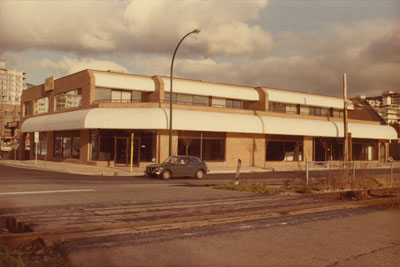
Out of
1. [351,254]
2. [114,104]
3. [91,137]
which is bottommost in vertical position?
[351,254]

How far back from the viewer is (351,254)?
6.27 meters

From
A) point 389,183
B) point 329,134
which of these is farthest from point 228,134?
point 389,183

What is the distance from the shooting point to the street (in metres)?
5.86

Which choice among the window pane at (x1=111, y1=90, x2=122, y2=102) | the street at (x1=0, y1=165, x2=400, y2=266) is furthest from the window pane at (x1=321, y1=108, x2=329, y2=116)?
the street at (x1=0, y1=165, x2=400, y2=266)

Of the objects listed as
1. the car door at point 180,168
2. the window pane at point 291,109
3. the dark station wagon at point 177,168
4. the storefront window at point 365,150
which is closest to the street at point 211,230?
the dark station wagon at point 177,168

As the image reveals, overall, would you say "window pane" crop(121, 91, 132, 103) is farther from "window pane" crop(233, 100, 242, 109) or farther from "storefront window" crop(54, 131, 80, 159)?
"window pane" crop(233, 100, 242, 109)

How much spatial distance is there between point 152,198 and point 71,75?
2772 cm

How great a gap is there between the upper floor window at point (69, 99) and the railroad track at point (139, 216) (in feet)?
87.5

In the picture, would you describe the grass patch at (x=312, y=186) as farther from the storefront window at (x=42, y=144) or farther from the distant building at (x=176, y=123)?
the storefront window at (x=42, y=144)

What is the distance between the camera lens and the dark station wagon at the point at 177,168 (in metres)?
23.2

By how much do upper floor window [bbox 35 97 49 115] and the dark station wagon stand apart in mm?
23640

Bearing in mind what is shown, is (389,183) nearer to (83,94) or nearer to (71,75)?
(83,94)

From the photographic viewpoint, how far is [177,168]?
77.3 feet

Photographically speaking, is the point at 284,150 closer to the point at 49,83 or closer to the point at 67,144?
the point at 67,144
